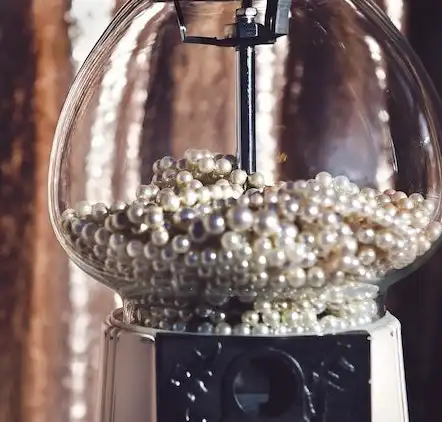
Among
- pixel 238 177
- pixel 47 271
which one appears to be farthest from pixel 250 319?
pixel 47 271

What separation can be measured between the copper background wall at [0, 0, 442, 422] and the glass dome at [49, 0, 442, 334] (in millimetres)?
116

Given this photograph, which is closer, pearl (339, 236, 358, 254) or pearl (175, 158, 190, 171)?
pearl (339, 236, 358, 254)

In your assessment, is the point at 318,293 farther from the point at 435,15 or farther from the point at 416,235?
the point at 435,15

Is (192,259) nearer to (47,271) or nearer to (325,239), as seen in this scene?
(325,239)

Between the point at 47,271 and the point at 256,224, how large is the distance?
0.34m

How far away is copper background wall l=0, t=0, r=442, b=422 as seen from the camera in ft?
2.25

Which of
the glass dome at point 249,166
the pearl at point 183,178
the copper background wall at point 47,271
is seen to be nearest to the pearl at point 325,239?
the glass dome at point 249,166

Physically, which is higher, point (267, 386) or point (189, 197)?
point (189, 197)

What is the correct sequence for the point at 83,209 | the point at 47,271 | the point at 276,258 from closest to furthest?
1. the point at 276,258
2. the point at 83,209
3. the point at 47,271

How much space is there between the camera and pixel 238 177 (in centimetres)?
49

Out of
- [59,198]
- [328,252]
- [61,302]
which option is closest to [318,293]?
[328,252]

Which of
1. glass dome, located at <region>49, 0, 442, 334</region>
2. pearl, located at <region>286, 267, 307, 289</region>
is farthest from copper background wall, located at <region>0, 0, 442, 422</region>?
pearl, located at <region>286, 267, 307, 289</region>

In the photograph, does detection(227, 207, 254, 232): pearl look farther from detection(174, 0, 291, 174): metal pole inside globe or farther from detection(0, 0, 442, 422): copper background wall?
detection(0, 0, 442, 422): copper background wall

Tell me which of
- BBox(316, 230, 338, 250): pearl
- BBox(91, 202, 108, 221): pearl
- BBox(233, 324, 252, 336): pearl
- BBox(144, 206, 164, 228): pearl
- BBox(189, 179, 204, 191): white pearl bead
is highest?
BBox(189, 179, 204, 191): white pearl bead
